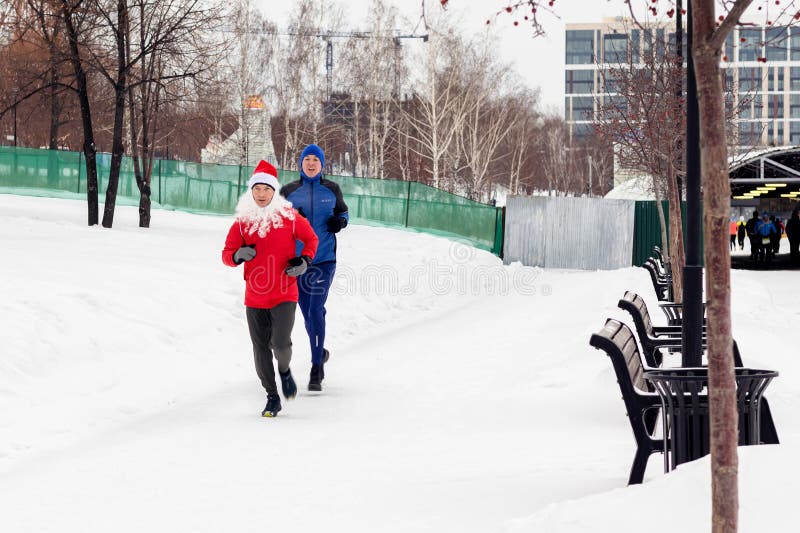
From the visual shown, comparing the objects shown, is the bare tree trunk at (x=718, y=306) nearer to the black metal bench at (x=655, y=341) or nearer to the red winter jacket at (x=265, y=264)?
the black metal bench at (x=655, y=341)

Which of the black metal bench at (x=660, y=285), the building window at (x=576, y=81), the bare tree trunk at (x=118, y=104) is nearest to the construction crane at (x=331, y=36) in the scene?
the bare tree trunk at (x=118, y=104)

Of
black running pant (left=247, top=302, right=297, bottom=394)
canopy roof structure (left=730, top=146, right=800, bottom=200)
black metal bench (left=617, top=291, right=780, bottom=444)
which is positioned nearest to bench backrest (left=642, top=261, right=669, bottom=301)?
black metal bench (left=617, top=291, right=780, bottom=444)

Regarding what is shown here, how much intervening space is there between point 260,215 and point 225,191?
2477 cm

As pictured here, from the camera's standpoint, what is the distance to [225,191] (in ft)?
104

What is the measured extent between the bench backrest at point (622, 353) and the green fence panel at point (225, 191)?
2363cm

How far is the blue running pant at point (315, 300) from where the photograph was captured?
28.5 feet

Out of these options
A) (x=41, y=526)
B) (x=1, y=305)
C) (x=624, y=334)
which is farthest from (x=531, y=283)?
(x=41, y=526)

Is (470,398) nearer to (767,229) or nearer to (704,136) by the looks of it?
(704,136)

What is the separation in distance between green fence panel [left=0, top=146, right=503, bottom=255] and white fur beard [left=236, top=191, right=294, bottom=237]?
22.4 meters

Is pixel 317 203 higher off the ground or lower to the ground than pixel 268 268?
higher

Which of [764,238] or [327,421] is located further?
[764,238]

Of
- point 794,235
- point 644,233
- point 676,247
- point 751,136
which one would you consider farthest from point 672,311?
point 794,235

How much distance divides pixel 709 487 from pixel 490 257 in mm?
23778

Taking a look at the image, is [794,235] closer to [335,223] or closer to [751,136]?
[751,136]
